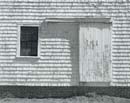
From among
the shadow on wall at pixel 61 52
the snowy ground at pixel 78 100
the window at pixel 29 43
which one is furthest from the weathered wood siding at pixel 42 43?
the snowy ground at pixel 78 100

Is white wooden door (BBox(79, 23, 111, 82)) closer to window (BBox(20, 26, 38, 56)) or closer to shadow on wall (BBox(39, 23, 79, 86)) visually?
shadow on wall (BBox(39, 23, 79, 86))

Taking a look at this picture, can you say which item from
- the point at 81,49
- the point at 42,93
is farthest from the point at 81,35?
the point at 42,93

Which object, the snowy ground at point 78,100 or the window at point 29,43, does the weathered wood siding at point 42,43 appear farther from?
the snowy ground at point 78,100

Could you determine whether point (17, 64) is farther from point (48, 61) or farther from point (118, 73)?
point (118, 73)

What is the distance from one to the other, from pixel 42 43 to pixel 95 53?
219cm

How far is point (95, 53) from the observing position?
37.4ft

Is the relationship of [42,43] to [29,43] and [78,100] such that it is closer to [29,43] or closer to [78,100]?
[29,43]

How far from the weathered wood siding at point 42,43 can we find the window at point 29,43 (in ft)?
0.84

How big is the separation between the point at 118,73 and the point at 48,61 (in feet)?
9.44

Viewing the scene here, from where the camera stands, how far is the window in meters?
11.6

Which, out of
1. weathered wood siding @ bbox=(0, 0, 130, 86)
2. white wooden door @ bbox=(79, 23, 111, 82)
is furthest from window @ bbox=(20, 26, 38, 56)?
white wooden door @ bbox=(79, 23, 111, 82)

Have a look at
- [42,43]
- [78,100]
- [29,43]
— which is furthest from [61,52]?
[78,100]

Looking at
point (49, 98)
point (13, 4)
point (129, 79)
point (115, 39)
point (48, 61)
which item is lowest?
point (49, 98)

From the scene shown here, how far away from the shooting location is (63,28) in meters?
11.6
